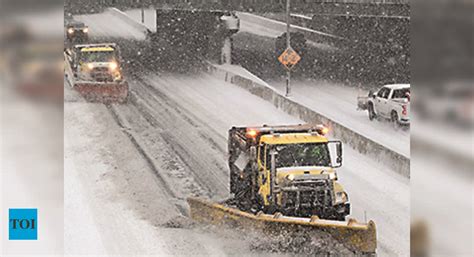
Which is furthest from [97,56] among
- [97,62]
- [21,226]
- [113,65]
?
[21,226]

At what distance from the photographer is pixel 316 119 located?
8.62 metres

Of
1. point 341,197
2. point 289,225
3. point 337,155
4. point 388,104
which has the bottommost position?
point 289,225

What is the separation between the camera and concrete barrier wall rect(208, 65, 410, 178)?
8.59 meters

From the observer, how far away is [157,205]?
8.20 meters

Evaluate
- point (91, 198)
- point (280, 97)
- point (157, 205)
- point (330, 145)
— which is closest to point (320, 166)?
point (330, 145)

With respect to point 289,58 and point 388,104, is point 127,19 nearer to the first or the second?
point 289,58

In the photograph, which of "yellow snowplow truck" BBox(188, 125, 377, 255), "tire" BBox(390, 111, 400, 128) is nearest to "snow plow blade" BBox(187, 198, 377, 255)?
"yellow snowplow truck" BBox(188, 125, 377, 255)

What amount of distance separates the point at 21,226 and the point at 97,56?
7.08 ft

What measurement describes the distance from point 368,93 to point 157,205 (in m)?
2.61

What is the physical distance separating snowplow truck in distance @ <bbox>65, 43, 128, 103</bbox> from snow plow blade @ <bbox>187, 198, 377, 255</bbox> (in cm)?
137

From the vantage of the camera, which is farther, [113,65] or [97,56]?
[113,65]

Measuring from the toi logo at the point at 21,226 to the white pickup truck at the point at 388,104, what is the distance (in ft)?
12.9

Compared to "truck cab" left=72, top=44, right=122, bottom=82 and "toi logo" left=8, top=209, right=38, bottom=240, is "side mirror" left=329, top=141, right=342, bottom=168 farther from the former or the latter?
"toi logo" left=8, top=209, right=38, bottom=240

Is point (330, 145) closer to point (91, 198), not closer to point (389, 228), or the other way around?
point (389, 228)
